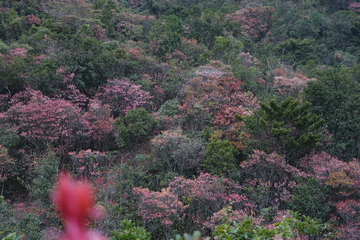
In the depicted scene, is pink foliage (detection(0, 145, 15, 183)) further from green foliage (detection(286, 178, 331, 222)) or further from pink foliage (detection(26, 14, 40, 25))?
pink foliage (detection(26, 14, 40, 25))

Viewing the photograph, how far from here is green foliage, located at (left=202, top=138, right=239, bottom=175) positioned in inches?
311

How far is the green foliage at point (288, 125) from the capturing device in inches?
317

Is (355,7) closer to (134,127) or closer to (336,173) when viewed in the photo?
(336,173)

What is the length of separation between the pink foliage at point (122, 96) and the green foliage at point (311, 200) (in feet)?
22.9

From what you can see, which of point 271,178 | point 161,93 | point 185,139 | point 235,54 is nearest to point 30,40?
point 161,93

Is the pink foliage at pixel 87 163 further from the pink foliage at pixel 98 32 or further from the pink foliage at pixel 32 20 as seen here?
the pink foliage at pixel 32 20

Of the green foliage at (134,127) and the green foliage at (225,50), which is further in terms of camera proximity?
the green foliage at (225,50)

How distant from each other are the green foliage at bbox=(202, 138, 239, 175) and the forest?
5 cm

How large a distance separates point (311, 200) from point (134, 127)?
20.2 ft

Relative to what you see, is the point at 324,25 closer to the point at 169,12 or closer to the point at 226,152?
the point at 169,12

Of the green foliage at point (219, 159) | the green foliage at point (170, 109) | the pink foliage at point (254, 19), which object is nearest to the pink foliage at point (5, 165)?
the green foliage at point (170, 109)

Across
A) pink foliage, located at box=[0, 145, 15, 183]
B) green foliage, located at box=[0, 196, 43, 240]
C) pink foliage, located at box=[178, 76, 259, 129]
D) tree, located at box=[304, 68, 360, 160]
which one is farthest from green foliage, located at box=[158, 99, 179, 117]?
green foliage, located at box=[0, 196, 43, 240]

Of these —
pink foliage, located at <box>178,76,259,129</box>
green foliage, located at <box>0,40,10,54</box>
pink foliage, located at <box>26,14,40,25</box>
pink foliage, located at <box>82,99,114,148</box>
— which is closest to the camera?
pink foliage, located at <box>82,99,114,148</box>

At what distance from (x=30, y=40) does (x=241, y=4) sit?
71.5ft
